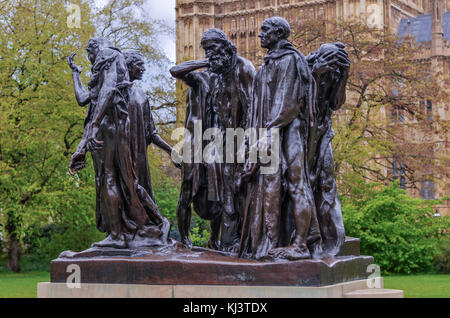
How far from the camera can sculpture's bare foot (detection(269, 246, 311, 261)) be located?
822 cm

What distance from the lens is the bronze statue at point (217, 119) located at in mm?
9984

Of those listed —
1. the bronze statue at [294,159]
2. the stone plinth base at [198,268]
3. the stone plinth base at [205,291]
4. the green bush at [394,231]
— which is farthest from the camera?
the green bush at [394,231]

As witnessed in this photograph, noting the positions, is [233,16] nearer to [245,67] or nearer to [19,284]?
[19,284]

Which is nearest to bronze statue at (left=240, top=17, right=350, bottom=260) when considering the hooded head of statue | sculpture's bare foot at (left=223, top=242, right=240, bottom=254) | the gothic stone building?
sculpture's bare foot at (left=223, top=242, right=240, bottom=254)

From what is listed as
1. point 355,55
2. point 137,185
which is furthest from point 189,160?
point 355,55

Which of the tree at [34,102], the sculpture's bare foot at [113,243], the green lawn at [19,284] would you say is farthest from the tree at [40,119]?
the sculpture's bare foot at [113,243]

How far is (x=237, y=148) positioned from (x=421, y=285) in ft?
31.6

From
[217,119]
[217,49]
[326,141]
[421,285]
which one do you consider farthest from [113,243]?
[421,285]

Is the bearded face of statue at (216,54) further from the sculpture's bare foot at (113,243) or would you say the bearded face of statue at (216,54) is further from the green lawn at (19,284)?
the green lawn at (19,284)

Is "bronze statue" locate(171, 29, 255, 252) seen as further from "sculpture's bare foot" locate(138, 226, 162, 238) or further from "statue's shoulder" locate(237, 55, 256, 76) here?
"sculpture's bare foot" locate(138, 226, 162, 238)

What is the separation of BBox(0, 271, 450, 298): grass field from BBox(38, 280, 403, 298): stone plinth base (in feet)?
24.5

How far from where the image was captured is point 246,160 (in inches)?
353

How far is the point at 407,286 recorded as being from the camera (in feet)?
57.8

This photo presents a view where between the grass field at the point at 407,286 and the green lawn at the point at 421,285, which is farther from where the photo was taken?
the grass field at the point at 407,286
